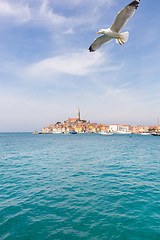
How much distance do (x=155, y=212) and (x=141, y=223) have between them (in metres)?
1.24

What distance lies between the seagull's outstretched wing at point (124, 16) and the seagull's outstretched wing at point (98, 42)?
550mm

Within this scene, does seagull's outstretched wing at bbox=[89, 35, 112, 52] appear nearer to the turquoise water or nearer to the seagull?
the seagull

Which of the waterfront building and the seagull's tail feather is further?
the waterfront building

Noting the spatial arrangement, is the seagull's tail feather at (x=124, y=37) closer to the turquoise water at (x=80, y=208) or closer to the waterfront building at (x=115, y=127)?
the turquoise water at (x=80, y=208)

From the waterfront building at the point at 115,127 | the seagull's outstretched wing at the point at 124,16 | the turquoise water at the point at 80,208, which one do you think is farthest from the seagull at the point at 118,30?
the waterfront building at the point at 115,127

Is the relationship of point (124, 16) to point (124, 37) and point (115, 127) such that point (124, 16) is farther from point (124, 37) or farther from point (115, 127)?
point (115, 127)

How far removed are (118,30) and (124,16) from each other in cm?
59

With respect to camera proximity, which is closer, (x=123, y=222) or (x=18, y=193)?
(x=123, y=222)

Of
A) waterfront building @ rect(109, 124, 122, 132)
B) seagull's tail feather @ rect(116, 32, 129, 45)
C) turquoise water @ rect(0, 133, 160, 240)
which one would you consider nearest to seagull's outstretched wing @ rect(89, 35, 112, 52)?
seagull's tail feather @ rect(116, 32, 129, 45)

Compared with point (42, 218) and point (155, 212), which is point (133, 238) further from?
point (42, 218)

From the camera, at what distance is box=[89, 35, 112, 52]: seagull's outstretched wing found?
251 inches

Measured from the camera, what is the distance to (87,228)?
19.6 feet

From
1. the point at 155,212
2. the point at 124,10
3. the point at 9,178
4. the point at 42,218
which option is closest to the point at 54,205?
the point at 42,218

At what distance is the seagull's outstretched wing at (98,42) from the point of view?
638cm
